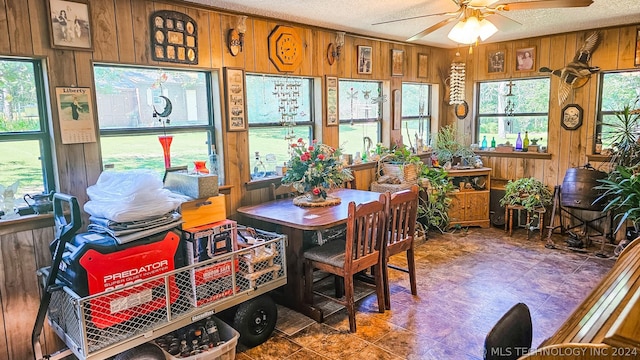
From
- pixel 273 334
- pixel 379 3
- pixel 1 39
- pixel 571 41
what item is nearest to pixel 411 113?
pixel 571 41

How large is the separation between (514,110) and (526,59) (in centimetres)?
65

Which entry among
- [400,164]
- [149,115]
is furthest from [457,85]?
[149,115]

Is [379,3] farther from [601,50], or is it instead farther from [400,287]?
[601,50]

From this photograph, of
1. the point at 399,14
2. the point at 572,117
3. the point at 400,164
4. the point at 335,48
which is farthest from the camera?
the point at 572,117

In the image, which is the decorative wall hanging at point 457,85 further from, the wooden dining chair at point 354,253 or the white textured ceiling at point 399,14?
the wooden dining chair at point 354,253

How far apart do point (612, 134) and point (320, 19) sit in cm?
347

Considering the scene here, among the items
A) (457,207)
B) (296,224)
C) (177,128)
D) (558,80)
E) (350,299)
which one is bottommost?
(350,299)

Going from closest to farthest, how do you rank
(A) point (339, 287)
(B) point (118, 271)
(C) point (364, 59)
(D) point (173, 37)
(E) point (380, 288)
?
1. (B) point (118, 271)
2. (D) point (173, 37)
3. (E) point (380, 288)
4. (A) point (339, 287)
5. (C) point (364, 59)

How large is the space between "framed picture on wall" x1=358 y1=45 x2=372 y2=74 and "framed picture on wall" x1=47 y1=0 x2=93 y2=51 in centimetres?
272

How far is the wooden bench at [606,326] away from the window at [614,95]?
416 cm

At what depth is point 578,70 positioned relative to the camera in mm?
4902

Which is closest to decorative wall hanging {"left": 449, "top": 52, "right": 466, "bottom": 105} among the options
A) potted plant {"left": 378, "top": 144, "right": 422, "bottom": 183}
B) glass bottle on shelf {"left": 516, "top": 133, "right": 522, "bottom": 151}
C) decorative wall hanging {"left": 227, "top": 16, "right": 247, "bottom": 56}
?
glass bottle on shelf {"left": 516, "top": 133, "right": 522, "bottom": 151}

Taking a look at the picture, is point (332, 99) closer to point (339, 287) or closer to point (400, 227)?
point (400, 227)

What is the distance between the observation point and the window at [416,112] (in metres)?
5.62
